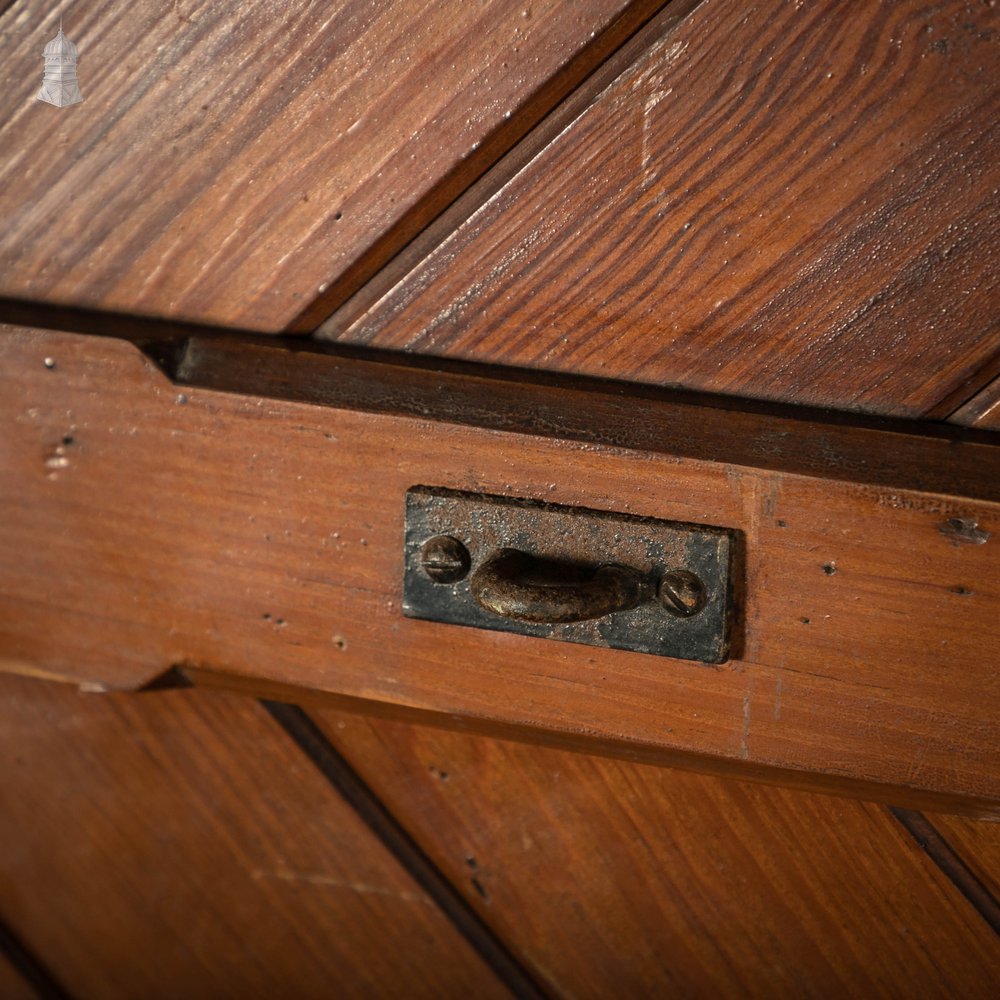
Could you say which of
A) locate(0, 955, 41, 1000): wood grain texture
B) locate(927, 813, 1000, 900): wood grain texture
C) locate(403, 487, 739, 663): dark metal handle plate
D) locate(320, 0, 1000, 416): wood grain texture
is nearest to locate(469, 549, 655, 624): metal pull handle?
locate(403, 487, 739, 663): dark metal handle plate

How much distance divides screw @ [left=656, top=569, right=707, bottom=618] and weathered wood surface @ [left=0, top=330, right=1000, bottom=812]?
1.0 inches

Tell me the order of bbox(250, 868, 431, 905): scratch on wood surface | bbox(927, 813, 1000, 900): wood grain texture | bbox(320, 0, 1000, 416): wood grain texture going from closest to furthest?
1. bbox(320, 0, 1000, 416): wood grain texture
2. bbox(927, 813, 1000, 900): wood grain texture
3. bbox(250, 868, 431, 905): scratch on wood surface

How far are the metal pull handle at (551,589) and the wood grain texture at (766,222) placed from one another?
11 centimetres

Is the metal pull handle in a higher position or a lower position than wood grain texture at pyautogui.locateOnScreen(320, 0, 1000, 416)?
lower

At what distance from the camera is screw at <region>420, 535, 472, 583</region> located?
540 mm

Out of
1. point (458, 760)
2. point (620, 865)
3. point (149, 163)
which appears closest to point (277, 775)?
point (458, 760)

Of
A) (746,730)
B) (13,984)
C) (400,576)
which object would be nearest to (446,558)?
(400,576)

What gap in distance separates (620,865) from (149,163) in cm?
50

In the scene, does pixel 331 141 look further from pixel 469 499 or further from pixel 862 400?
pixel 862 400

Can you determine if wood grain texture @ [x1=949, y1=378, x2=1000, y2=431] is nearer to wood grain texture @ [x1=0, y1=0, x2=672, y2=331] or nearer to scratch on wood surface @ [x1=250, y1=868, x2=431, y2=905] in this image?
→ wood grain texture @ [x1=0, y1=0, x2=672, y2=331]

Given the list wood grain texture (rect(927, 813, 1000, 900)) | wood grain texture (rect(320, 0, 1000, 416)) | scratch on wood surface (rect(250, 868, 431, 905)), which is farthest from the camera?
scratch on wood surface (rect(250, 868, 431, 905))

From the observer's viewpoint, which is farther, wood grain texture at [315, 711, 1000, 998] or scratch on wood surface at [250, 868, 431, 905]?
scratch on wood surface at [250, 868, 431, 905]

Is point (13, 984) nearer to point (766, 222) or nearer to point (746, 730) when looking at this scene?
point (746, 730)

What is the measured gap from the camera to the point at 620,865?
0.67 m
